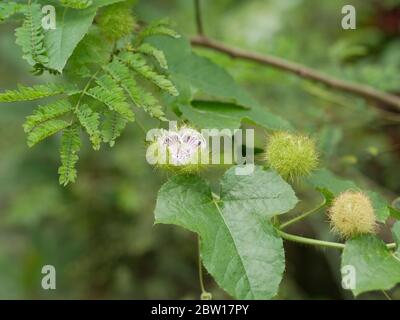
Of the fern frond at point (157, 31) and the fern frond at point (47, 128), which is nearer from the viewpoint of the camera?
the fern frond at point (47, 128)

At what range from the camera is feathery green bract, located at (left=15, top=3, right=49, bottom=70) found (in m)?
1.18

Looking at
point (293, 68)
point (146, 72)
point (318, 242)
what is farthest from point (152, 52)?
point (293, 68)

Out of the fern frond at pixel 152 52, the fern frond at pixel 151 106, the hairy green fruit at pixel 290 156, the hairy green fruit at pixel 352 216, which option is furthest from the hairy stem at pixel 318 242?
the fern frond at pixel 152 52

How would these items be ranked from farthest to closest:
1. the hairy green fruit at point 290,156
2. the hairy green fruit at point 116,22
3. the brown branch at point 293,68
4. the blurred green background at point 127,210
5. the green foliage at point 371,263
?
the blurred green background at point 127,210
the brown branch at point 293,68
the hairy green fruit at point 116,22
the hairy green fruit at point 290,156
the green foliage at point 371,263

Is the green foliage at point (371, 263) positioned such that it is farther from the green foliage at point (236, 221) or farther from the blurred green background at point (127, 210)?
the blurred green background at point (127, 210)

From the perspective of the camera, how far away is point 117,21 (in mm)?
1377

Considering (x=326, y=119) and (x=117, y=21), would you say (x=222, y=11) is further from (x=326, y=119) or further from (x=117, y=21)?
(x=117, y=21)

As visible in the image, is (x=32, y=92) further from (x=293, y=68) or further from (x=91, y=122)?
(x=293, y=68)

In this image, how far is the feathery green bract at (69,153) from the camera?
3.86 feet

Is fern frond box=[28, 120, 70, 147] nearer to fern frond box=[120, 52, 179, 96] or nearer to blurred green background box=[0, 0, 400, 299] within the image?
fern frond box=[120, 52, 179, 96]

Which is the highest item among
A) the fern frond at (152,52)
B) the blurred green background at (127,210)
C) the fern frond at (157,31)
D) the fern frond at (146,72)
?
the fern frond at (157,31)

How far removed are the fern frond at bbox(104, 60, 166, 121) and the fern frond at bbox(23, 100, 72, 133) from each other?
0.12 meters

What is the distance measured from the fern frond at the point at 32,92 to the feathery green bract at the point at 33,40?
1.8 inches

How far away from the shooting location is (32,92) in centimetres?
120
